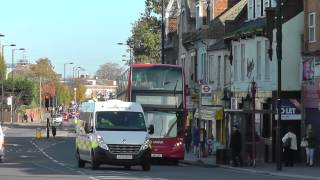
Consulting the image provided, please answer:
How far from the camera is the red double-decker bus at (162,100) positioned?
38.0m

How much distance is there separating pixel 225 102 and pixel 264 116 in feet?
27.9

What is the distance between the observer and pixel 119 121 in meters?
31.0

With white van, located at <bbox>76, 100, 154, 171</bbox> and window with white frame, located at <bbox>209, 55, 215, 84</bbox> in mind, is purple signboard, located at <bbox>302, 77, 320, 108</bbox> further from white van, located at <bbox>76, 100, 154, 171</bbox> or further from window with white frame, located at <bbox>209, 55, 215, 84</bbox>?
window with white frame, located at <bbox>209, 55, 215, 84</bbox>

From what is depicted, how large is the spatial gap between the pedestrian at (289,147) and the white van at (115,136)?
8695 mm

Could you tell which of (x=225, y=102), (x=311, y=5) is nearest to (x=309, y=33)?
(x=311, y=5)

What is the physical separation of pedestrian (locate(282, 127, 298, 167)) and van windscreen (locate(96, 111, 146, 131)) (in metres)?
8.88

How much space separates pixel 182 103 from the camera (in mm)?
38188

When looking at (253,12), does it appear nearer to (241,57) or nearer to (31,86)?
(241,57)

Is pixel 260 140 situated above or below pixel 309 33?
below

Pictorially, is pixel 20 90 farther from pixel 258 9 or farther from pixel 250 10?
pixel 258 9

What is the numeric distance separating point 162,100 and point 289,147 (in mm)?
6028

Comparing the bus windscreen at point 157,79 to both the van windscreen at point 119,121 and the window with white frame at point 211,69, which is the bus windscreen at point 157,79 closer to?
the van windscreen at point 119,121

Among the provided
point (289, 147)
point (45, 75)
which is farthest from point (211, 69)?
point (45, 75)

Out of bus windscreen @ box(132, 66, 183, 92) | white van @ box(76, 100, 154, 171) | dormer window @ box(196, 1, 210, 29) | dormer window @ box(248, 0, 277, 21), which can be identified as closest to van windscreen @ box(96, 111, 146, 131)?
white van @ box(76, 100, 154, 171)
